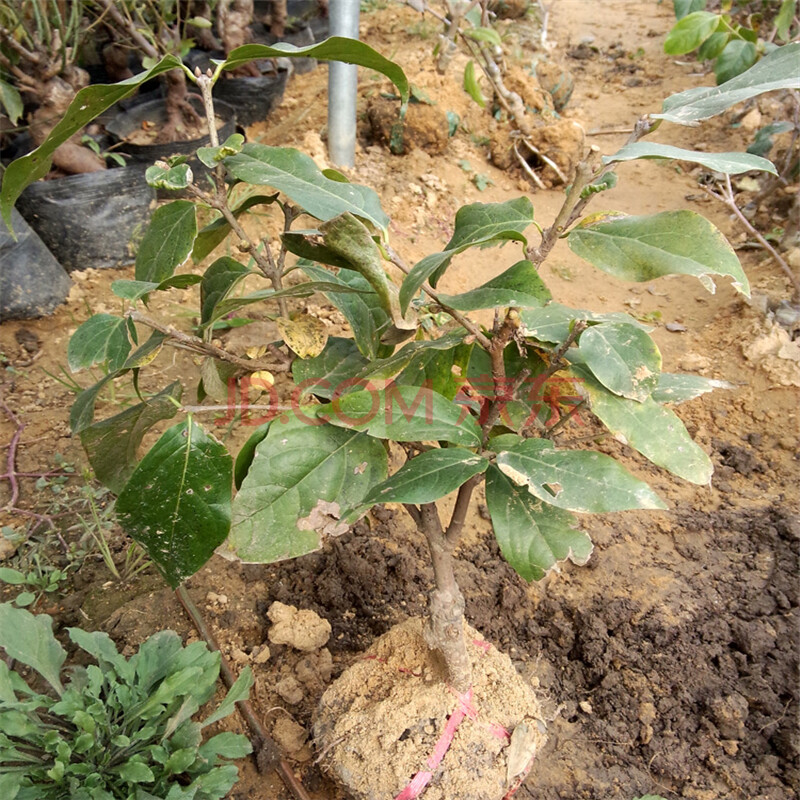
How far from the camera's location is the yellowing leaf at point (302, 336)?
40.9 inches

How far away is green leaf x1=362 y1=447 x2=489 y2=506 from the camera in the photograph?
0.82 metres

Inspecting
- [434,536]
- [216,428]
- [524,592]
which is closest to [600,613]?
[524,592]

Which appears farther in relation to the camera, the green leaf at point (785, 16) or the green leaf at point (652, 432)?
the green leaf at point (785, 16)

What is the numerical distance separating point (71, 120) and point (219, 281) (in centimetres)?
34

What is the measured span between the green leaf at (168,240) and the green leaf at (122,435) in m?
0.19

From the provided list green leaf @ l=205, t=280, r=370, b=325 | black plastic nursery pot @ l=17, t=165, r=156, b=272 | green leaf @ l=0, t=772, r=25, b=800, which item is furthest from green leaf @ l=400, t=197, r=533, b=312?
black plastic nursery pot @ l=17, t=165, r=156, b=272

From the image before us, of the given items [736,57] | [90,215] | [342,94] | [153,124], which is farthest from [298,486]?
[153,124]

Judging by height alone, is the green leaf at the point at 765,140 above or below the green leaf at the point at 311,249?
below

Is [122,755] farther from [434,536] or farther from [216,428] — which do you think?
[216,428]

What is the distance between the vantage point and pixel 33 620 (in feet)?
4.28

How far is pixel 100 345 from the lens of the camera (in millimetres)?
983

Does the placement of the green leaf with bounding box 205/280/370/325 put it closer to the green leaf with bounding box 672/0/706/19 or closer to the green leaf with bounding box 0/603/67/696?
the green leaf with bounding box 0/603/67/696

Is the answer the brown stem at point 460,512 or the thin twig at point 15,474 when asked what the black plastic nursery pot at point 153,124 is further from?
the brown stem at point 460,512

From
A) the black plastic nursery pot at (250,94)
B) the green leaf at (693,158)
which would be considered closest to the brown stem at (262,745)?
the green leaf at (693,158)
